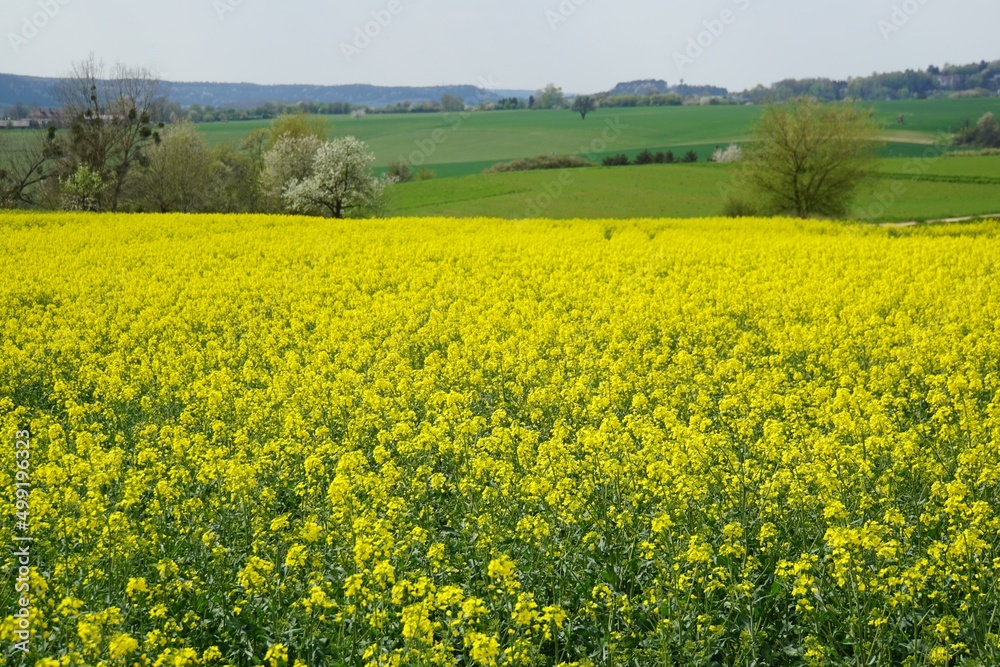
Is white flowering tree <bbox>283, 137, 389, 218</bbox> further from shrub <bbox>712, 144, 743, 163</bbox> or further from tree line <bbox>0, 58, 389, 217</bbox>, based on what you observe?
shrub <bbox>712, 144, 743, 163</bbox>

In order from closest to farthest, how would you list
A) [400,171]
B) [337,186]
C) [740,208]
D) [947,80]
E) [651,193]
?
[740,208] < [337,186] < [651,193] < [400,171] < [947,80]

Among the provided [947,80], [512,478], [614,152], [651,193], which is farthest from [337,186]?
[947,80]

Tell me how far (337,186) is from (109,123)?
795 inches

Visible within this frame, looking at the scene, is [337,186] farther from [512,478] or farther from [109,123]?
[512,478]

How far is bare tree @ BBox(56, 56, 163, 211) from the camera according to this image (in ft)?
181

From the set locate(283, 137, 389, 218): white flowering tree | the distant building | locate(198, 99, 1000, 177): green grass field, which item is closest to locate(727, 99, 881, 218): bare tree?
locate(283, 137, 389, 218): white flowering tree

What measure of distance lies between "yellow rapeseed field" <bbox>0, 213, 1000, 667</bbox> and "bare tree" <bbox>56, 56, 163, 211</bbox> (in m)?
43.2

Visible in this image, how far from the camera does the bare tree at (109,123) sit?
5528 centimetres

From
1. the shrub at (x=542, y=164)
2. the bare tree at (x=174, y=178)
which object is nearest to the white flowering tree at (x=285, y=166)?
the bare tree at (x=174, y=178)

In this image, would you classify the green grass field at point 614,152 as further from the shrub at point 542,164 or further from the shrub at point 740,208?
the shrub at point 542,164

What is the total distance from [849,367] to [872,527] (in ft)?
18.0

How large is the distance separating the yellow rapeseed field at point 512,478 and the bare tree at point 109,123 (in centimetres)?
4319

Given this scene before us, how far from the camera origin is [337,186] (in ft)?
160

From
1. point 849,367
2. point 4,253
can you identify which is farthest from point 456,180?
point 849,367
